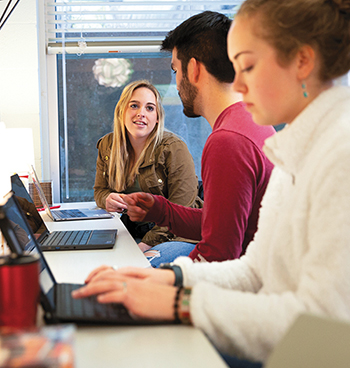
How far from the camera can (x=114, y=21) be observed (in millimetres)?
3121

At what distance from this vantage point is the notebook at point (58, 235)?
1.36 metres

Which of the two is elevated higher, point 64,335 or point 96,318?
point 64,335

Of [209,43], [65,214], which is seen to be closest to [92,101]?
[65,214]

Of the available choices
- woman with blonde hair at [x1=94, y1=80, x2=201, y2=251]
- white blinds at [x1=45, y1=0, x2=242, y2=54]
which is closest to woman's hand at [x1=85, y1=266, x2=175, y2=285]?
woman with blonde hair at [x1=94, y1=80, x2=201, y2=251]

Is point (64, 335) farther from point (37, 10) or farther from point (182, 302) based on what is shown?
point (37, 10)

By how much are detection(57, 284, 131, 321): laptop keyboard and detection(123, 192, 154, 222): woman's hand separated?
33.7 inches

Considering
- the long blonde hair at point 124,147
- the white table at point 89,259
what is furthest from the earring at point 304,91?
the long blonde hair at point 124,147

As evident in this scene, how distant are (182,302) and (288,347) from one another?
22 cm

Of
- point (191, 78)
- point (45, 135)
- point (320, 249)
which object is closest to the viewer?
point (320, 249)

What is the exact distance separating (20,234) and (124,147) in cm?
174

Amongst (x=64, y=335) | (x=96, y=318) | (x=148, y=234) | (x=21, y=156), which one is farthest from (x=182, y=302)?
(x=21, y=156)

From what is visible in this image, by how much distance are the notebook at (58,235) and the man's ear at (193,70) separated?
2.11 ft

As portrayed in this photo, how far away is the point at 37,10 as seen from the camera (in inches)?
117

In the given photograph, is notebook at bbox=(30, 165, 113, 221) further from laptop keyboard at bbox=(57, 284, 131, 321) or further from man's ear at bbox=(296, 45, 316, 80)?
man's ear at bbox=(296, 45, 316, 80)
